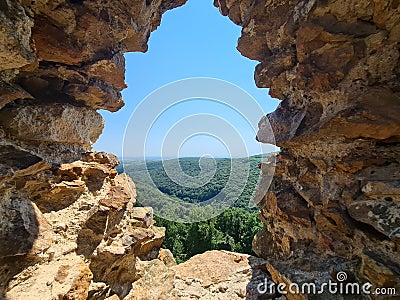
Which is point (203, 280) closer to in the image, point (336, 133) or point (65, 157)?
point (65, 157)

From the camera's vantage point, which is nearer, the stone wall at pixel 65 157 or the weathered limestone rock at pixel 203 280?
the stone wall at pixel 65 157

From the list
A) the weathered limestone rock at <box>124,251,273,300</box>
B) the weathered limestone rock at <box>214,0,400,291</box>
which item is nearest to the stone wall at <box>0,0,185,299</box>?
the weathered limestone rock at <box>124,251,273,300</box>

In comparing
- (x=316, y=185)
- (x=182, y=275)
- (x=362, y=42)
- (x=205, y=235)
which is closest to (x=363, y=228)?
(x=316, y=185)

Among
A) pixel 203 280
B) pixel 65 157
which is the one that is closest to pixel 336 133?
pixel 203 280

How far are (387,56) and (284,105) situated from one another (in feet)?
6.00

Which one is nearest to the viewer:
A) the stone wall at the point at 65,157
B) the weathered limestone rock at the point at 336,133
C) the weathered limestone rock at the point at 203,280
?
the stone wall at the point at 65,157

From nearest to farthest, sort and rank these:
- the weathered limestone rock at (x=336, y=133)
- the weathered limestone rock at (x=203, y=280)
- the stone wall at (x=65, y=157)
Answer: the stone wall at (x=65, y=157) < the weathered limestone rock at (x=336, y=133) < the weathered limestone rock at (x=203, y=280)

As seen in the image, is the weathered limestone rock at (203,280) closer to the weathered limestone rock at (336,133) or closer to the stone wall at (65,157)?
the stone wall at (65,157)

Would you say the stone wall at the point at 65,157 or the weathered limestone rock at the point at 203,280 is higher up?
the stone wall at the point at 65,157

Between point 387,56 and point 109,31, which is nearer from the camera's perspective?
point 387,56

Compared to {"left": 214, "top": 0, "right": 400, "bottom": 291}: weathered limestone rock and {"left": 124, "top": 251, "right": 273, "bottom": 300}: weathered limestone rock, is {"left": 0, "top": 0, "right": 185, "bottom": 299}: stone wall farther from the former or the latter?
{"left": 214, "top": 0, "right": 400, "bottom": 291}: weathered limestone rock

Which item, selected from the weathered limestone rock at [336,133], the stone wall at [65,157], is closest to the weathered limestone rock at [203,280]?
the stone wall at [65,157]

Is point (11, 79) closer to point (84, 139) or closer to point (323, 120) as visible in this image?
point (84, 139)

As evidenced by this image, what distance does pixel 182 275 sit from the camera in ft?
16.3
